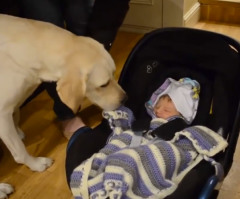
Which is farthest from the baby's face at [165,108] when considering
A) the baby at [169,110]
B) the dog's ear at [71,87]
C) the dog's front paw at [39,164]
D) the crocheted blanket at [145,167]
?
the dog's front paw at [39,164]

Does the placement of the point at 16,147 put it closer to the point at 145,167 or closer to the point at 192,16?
the point at 145,167

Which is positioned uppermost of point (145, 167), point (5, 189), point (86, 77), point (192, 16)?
point (86, 77)

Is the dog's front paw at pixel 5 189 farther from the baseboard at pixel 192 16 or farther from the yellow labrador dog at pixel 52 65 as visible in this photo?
the baseboard at pixel 192 16

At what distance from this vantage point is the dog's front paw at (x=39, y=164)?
1.57 meters

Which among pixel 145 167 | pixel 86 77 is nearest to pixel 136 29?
pixel 86 77

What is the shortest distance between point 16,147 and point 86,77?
48 centimetres

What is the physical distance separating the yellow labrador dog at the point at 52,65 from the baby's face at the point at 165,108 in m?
0.15

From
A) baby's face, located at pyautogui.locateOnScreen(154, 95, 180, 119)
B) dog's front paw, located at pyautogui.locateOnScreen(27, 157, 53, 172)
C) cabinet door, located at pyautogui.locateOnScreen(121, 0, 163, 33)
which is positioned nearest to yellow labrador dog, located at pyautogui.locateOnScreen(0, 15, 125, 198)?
baby's face, located at pyautogui.locateOnScreen(154, 95, 180, 119)

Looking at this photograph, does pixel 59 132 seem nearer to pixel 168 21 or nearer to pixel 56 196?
pixel 56 196

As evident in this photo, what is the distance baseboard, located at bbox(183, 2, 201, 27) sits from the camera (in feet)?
8.48

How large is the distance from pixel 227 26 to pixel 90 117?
1.39 m

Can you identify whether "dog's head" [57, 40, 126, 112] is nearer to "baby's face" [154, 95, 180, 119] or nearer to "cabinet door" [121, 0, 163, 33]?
"baby's face" [154, 95, 180, 119]

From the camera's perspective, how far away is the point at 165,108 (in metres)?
1.37

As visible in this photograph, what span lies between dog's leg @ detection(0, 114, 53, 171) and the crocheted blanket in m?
0.40
